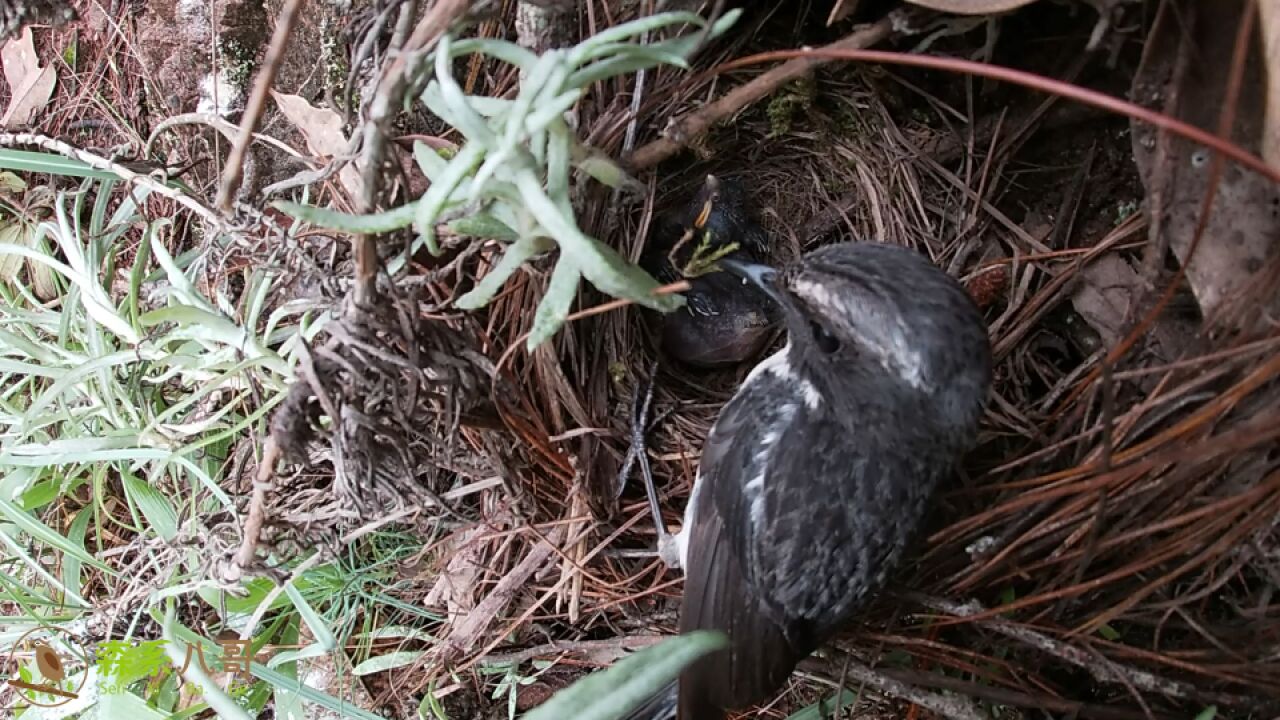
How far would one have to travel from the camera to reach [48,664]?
3.03 m

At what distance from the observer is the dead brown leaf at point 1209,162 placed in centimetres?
180

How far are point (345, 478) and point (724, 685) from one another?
1186mm

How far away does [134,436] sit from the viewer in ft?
8.83

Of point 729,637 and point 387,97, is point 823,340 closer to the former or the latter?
point 729,637

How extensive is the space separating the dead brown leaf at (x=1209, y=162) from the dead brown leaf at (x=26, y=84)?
3577 mm

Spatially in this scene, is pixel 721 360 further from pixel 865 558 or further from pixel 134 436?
pixel 134 436

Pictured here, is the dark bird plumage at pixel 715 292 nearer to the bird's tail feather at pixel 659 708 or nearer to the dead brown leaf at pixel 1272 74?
the bird's tail feather at pixel 659 708

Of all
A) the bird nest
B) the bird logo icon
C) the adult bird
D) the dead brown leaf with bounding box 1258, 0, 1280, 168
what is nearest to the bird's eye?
the adult bird

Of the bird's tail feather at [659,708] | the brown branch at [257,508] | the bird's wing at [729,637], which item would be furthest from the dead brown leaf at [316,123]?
the bird's tail feather at [659,708]

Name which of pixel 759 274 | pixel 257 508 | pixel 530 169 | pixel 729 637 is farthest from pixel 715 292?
pixel 257 508

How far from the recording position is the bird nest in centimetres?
194

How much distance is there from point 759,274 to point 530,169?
1099 mm

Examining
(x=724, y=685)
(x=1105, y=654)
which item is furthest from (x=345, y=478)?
(x=1105, y=654)

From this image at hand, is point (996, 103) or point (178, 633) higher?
point (996, 103)
